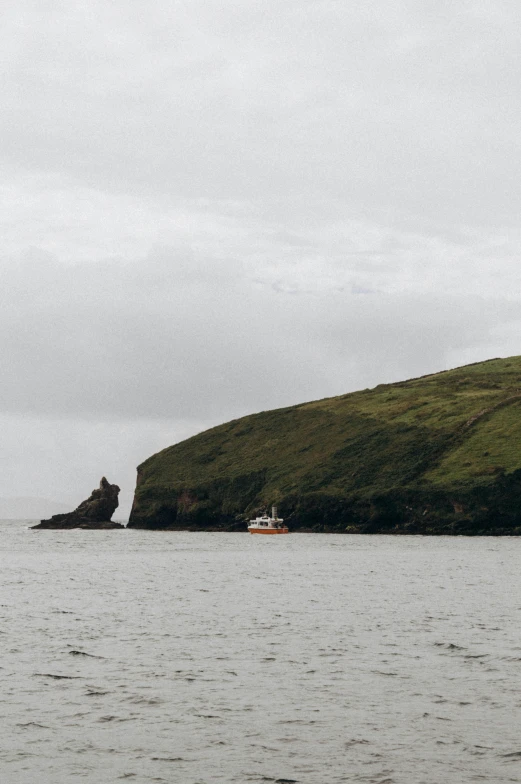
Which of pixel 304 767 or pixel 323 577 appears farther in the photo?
pixel 323 577

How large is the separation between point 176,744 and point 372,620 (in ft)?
84.4

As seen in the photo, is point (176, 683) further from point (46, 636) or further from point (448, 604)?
point (448, 604)

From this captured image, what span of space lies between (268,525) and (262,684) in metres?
157

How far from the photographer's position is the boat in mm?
183500

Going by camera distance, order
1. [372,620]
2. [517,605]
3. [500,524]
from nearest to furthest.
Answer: [372,620]
[517,605]
[500,524]

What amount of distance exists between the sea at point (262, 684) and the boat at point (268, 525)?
113750 millimetres

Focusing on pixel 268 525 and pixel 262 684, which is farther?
pixel 268 525

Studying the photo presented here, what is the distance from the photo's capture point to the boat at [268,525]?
183500 millimetres

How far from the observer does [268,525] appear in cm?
18800

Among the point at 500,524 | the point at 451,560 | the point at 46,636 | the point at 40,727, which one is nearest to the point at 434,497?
the point at 500,524

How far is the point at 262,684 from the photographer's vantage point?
32.1m

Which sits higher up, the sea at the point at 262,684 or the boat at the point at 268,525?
the boat at the point at 268,525

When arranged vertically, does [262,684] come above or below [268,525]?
below

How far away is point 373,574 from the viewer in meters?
80.8
